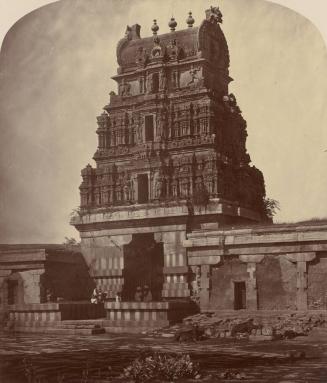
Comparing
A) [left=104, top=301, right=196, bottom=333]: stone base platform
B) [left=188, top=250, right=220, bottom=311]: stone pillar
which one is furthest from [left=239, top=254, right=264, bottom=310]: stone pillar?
[left=104, top=301, right=196, bottom=333]: stone base platform

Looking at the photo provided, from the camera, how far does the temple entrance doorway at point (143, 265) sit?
116 ft

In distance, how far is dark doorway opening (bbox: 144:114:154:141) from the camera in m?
37.6

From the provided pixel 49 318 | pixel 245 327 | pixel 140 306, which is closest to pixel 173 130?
pixel 140 306

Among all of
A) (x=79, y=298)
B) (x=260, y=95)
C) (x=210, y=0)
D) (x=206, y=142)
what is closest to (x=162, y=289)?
(x=79, y=298)

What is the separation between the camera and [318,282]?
29.2 m

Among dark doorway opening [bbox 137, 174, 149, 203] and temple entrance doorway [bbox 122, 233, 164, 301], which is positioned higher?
dark doorway opening [bbox 137, 174, 149, 203]

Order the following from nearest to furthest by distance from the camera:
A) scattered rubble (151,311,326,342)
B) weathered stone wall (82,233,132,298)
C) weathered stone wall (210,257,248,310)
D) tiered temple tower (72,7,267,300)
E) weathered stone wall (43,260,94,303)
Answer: scattered rubble (151,311,326,342)
weathered stone wall (210,257,248,310)
weathered stone wall (43,260,94,303)
tiered temple tower (72,7,267,300)
weathered stone wall (82,233,132,298)

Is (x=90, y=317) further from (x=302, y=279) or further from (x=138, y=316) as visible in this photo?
(x=302, y=279)

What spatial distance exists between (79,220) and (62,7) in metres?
18.1

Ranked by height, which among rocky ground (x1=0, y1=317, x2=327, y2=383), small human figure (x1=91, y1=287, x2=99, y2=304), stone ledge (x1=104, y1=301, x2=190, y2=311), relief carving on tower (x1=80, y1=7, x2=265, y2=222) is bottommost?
rocky ground (x1=0, y1=317, x2=327, y2=383)

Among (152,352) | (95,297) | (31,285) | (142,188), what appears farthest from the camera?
(142,188)

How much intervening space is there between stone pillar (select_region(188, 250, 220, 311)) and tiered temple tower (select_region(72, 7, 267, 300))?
1.19 meters

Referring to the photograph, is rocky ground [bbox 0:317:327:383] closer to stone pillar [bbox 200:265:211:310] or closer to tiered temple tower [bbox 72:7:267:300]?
stone pillar [bbox 200:265:211:310]

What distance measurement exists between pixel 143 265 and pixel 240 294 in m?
6.86
